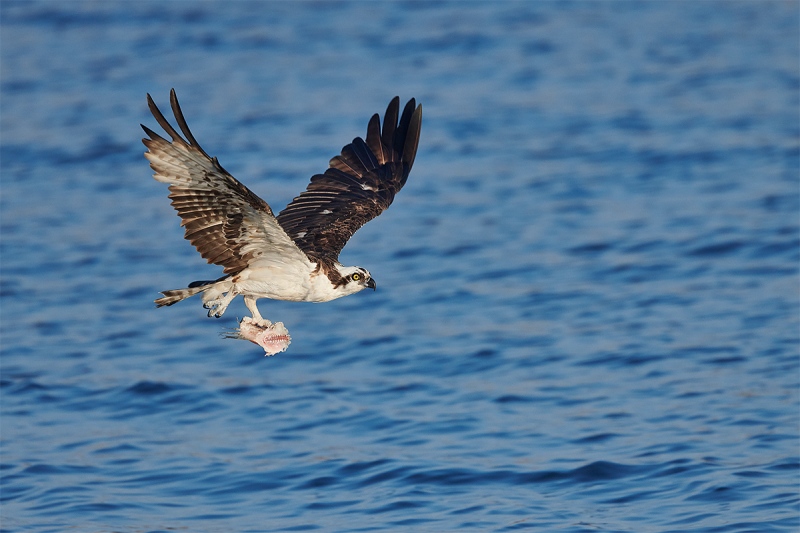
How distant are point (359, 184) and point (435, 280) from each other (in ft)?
16.4

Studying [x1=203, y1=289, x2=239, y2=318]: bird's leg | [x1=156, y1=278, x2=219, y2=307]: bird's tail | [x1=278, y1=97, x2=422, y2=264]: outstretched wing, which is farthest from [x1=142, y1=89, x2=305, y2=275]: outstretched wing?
[x1=278, y1=97, x2=422, y2=264]: outstretched wing

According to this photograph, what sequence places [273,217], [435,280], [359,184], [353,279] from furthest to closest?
[435,280]
[359,184]
[353,279]
[273,217]

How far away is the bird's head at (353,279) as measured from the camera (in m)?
9.30

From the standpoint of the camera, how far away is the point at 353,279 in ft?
30.6

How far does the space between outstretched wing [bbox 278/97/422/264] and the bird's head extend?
1019mm

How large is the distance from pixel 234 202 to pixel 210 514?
12.1 feet

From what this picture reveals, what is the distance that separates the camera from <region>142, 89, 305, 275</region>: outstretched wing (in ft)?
26.4

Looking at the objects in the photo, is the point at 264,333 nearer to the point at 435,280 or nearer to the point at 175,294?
the point at 175,294

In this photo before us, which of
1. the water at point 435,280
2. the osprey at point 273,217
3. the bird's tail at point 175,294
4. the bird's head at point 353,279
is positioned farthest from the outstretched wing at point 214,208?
the water at point 435,280

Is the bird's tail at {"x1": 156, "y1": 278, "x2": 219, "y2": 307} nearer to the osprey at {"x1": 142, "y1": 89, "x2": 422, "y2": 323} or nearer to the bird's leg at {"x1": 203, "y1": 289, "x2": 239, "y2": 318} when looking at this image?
the osprey at {"x1": 142, "y1": 89, "x2": 422, "y2": 323}

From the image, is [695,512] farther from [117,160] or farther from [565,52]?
[565,52]

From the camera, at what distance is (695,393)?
42.0 feet

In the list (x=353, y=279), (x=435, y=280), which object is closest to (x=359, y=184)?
(x=353, y=279)

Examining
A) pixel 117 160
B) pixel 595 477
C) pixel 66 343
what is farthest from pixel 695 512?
pixel 117 160
